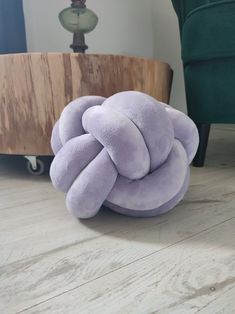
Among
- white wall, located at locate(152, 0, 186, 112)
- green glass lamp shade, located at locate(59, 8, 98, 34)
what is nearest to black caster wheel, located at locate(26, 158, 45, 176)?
green glass lamp shade, located at locate(59, 8, 98, 34)

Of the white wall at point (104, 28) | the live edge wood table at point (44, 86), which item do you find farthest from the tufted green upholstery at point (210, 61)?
the white wall at point (104, 28)

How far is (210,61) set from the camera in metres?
0.97

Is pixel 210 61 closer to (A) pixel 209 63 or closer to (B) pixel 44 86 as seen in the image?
(A) pixel 209 63

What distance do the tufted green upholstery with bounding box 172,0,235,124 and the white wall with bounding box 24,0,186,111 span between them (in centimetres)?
82

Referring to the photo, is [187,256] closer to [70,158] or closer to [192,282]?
[192,282]

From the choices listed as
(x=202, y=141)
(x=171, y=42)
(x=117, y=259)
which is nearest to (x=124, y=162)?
(x=117, y=259)

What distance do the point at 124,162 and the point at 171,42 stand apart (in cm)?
163

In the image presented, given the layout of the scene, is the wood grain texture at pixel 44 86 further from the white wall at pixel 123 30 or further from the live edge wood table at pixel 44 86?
the white wall at pixel 123 30

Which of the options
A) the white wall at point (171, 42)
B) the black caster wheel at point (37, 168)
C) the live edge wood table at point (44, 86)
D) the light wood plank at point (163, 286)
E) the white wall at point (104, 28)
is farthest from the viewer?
the white wall at point (171, 42)

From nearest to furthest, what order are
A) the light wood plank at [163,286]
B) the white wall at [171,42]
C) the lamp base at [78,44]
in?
the light wood plank at [163,286]
the lamp base at [78,44]
the white wall at [171,42]

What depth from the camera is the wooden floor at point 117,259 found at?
1.23 feet

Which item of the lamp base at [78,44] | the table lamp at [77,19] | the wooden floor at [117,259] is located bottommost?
the wooden floor at [117,259]

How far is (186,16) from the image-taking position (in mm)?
1095

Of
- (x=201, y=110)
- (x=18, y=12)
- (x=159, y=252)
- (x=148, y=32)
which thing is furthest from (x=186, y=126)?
(x=148, y=32)
